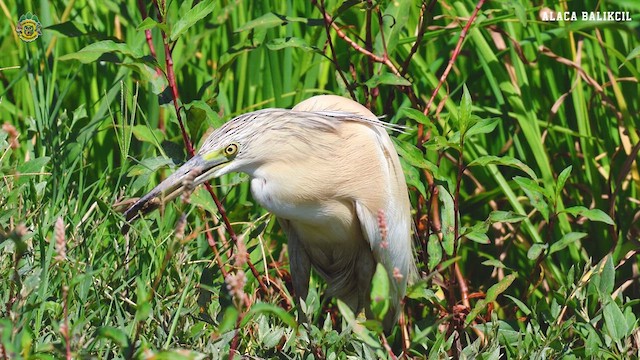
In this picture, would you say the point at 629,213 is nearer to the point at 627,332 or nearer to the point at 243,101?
the point at 627,332

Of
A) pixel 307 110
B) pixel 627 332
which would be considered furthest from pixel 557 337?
pixel 307 110

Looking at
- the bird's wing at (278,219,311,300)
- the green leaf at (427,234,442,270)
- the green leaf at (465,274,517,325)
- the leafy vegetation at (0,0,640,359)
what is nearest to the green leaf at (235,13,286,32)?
the leafy vegetation at (0,0,640,359)

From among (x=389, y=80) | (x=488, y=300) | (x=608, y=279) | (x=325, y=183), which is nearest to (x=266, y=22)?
(x=389, y=80)

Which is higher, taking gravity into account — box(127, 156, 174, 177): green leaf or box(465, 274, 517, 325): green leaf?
box(127, 156, 174, 177): green leaf

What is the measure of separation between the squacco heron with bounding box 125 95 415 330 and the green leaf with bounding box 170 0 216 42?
0.25m

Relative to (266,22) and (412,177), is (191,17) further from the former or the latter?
(412,177)

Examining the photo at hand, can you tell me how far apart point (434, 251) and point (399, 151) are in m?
0.29

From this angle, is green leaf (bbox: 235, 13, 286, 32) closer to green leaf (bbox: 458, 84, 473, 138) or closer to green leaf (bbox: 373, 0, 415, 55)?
green leaf (bbox: 373, 0, 415, 55)

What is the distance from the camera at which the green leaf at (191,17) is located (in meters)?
2.19

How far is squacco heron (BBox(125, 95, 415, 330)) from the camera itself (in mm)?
2268

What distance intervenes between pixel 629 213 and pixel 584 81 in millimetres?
463

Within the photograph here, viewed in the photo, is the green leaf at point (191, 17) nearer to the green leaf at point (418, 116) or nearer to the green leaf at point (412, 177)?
the green leaf at point (418, 116)

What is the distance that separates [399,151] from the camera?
254cm

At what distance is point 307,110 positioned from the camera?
8.57ft
